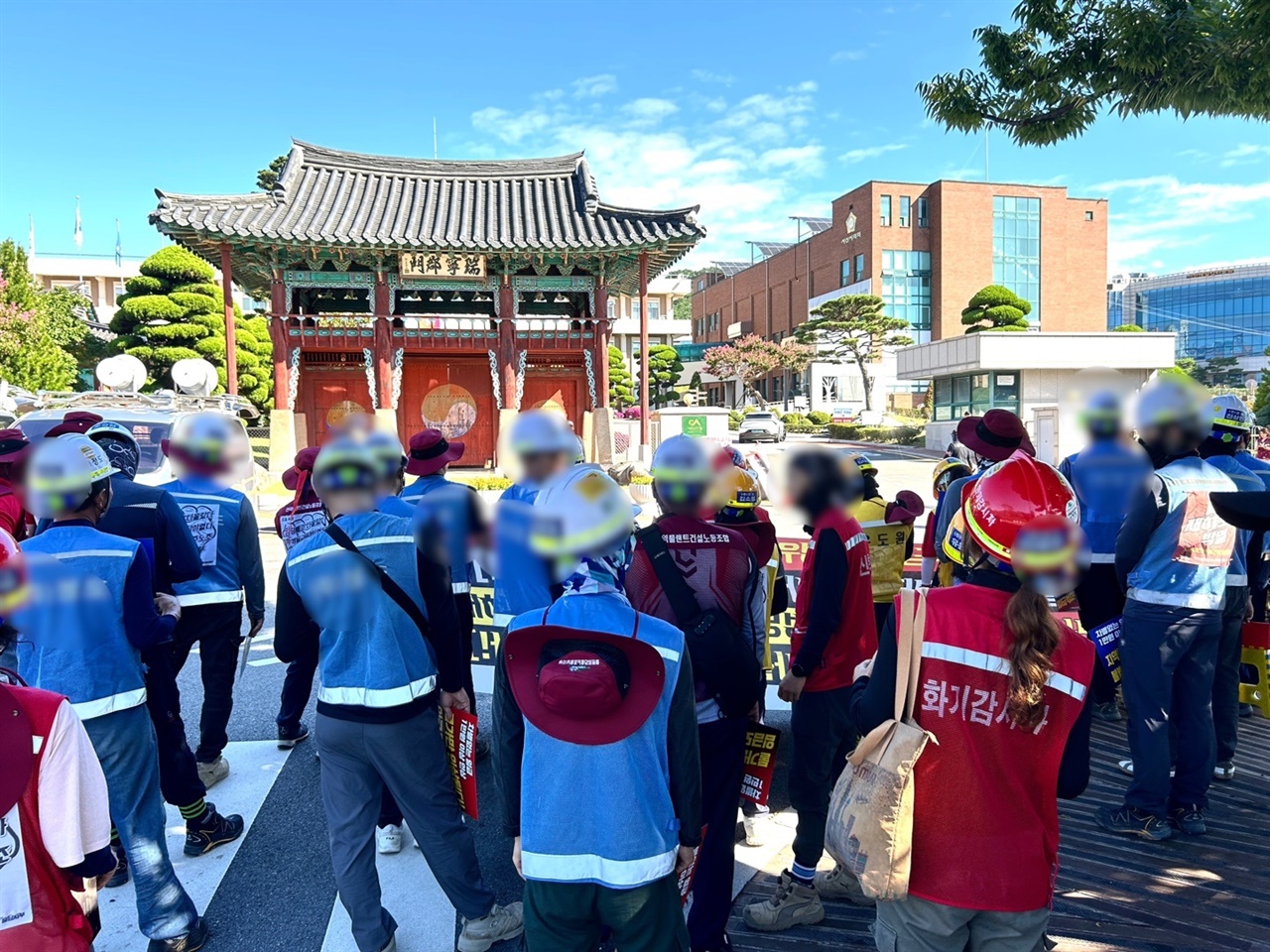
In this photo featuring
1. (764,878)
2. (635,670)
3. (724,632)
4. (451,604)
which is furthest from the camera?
(764,878)

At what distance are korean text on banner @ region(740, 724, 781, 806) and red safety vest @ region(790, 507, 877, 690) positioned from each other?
0.26m

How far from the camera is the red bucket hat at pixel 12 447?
4078 millimetres

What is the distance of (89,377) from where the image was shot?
94.6ft

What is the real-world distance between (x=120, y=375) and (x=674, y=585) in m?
14.6

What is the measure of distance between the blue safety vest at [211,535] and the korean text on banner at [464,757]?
1.91 metres

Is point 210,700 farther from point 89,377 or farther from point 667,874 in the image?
point 89,377

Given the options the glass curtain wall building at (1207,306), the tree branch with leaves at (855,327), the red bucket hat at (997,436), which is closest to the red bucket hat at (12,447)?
the red bucket hat at (997,436)

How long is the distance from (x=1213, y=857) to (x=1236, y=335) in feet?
348

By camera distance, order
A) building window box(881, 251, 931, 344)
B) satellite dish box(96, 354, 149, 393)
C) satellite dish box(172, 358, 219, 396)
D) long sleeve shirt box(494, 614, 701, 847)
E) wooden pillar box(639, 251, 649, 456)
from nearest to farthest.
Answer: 1. long sleeve shirt box(494, 614, 701, 847)
2. satellite dish box(96, 354, 149, 393)
3. satellite dish box(172, 358, 219, 396)
4. wooden pillar box(639, 251, 649, 456)
5. building window box(881, 251, 931, 344)

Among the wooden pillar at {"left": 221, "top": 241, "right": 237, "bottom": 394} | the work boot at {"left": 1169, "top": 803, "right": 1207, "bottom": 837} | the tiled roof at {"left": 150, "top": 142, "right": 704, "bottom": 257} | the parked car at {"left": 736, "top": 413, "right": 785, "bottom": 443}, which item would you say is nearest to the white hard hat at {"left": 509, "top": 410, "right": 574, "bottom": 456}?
the work boot at {"left": 1169, "top": 803, "right": 1207, "bottom": 837}

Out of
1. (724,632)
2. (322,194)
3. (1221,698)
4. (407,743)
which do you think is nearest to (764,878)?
(724,632)

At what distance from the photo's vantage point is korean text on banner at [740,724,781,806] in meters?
2.71

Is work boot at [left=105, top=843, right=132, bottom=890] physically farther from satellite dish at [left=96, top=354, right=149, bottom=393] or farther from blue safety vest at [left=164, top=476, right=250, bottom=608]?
satellite dish at [left=96, top=354, right=149, bottom=393]

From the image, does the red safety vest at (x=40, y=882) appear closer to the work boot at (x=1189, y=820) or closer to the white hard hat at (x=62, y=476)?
the white hard hat at (x=62, y=476)
